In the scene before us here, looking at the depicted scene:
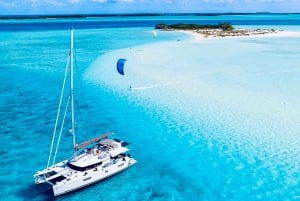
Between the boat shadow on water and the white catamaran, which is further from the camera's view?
the white catamaran

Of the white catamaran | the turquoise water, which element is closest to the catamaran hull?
the white catamaran

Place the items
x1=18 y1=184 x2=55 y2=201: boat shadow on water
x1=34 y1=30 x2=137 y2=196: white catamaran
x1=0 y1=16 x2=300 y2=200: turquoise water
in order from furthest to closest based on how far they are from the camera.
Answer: x1=0 y1=16 x2=300 y2=200: turquoise water, x1=34 y1=30 x2=137 y2=196: white catamaran, x1=18 y1=184 x2=55 y2=201: boat shadow on water

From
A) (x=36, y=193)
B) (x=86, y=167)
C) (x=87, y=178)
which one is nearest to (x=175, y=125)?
(x=86, y=167)

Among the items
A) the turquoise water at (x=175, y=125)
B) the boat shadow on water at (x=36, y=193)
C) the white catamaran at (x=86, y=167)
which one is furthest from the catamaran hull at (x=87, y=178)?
the boat shadow on water at (x=36, y=193)

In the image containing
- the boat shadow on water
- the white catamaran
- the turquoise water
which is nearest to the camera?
A: the boat shadow on water

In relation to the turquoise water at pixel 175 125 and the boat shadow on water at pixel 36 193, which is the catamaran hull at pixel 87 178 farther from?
the boat shadow on water at pixel 36 193

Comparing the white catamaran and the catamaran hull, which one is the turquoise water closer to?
the catamaran hull

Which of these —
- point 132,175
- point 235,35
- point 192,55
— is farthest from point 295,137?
point 235,35

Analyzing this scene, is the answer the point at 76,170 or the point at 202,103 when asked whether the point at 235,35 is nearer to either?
the point at 202,103
